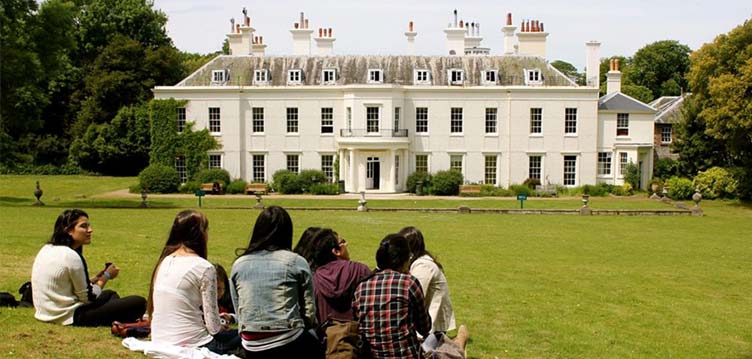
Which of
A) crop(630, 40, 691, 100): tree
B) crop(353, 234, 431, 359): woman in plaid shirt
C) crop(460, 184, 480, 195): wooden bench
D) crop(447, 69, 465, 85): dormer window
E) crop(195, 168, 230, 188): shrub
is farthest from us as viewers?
crop(630, 40, 691, 100): tree

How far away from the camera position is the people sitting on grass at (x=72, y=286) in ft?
26.8

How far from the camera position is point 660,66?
253 feet

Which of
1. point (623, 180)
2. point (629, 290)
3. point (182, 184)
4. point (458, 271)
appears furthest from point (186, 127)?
point (629, 290)

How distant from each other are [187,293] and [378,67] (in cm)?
3986

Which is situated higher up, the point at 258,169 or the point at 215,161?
the point at 215,161

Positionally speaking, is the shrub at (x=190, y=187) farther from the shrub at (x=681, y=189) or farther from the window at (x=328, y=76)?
the shrub at (x=681, y=189)

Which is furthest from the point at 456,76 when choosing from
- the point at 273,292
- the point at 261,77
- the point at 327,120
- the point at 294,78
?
the point at 273,292

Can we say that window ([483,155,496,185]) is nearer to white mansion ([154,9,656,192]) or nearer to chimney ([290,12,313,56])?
white mansion ([154,9,656,192])

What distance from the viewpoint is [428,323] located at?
7059mm

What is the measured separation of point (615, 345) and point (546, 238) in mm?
14025

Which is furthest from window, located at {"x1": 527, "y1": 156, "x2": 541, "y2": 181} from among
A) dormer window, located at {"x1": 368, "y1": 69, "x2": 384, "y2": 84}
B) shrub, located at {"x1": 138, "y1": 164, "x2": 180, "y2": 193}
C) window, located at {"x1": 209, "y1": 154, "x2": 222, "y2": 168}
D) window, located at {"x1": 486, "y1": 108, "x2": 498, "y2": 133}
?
shrub, located at {"x1": 138, "y1": 164, "x2": 180, "y2": 193}

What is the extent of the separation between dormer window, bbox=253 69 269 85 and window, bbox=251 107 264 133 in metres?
1.59

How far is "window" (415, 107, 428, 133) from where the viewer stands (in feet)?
149

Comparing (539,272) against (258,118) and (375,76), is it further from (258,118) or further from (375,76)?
(258,118)
